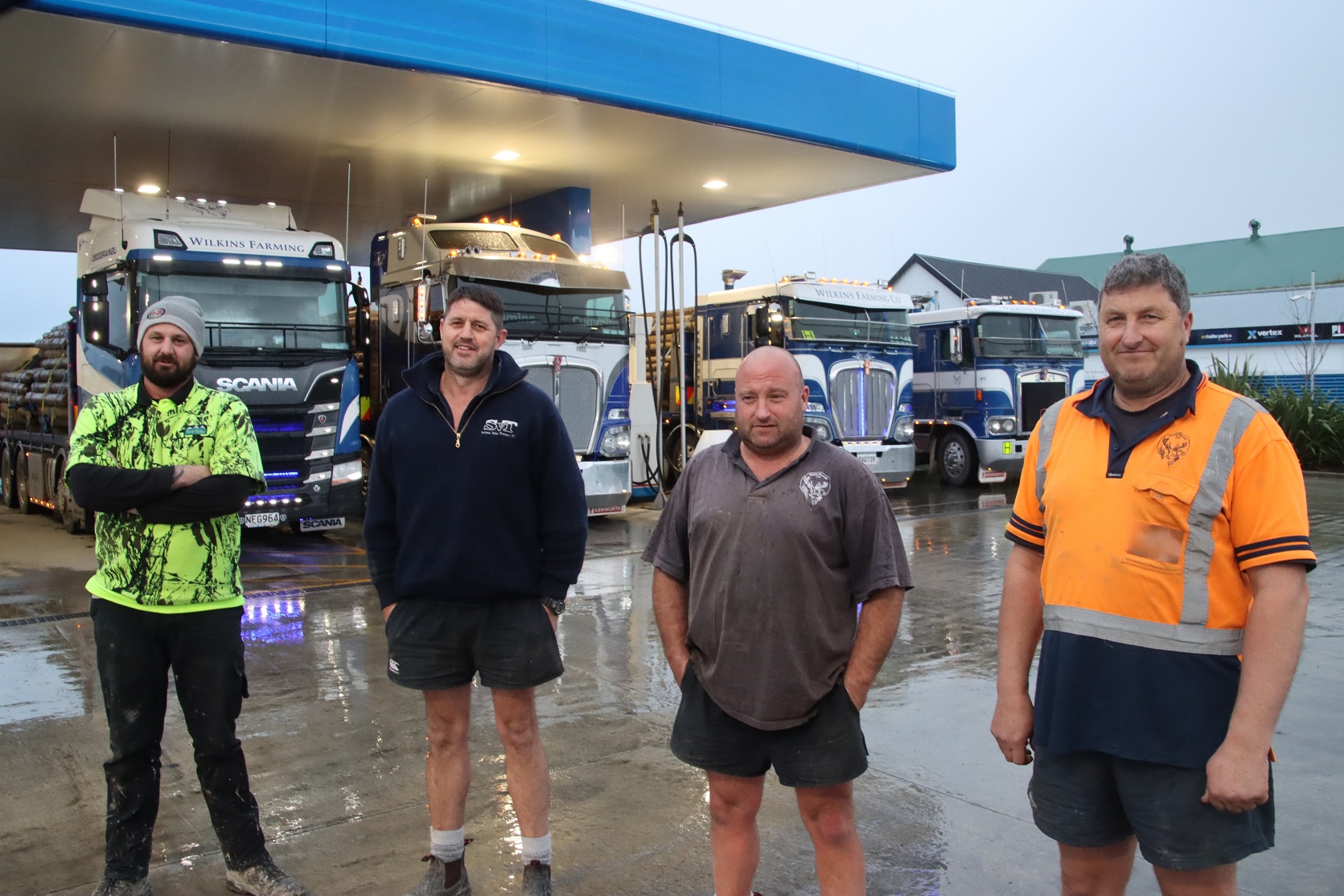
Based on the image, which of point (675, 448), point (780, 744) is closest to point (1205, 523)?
point (780, 744)

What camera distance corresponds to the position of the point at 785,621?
2.99 m

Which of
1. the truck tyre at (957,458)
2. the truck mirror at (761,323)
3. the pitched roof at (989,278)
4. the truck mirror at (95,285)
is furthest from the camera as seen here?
the pitched roof at (989,278)

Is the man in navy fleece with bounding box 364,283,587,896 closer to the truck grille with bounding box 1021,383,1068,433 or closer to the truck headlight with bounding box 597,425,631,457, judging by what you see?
the truck headlight with bounding box 597,425,631,457

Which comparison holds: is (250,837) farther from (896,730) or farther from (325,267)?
(325,267)

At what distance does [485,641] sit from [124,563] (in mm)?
1169

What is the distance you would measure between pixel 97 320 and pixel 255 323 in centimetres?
143

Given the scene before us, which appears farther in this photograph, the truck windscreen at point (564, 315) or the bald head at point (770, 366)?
the truck windscreen at point (564, 315)

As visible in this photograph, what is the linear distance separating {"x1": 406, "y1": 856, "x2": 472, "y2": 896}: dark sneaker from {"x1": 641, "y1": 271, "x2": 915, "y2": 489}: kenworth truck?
11.9 metres

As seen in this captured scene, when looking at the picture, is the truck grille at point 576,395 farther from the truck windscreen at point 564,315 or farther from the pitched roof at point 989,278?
the pitched roof at point 989,278

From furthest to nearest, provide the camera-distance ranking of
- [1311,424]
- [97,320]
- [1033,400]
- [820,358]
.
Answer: [1311,424] < [1033,400] < [820,358] < [97,320]

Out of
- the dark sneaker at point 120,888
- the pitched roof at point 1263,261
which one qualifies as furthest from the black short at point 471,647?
the pitched roof at point 1263,261

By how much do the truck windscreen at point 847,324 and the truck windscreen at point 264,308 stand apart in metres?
6.54

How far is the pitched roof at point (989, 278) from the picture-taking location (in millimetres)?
55500

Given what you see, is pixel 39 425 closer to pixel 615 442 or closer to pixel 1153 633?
pixel 615 442
